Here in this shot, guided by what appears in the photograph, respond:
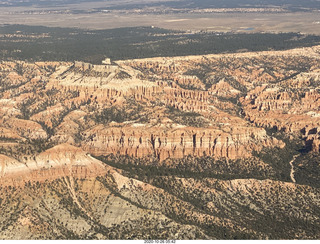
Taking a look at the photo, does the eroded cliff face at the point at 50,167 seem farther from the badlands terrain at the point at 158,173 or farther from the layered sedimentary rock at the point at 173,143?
the layered sedimentary rock at the point at 173,143

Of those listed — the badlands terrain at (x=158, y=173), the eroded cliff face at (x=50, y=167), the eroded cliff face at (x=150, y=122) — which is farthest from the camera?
the eroded cliff face at (x=150, y=122)

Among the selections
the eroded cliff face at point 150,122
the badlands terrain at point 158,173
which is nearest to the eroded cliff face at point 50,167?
the badlands terrain at point 158,173

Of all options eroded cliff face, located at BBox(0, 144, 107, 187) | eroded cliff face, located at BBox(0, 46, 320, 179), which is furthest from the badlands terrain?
eroded cliff face, located at BBox(0, 46, 320, 179)

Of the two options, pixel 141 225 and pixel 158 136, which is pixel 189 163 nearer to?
pixel 158 136

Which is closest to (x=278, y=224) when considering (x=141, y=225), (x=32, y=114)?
(x=141, y=225)

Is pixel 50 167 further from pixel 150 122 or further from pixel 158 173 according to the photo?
pixel 150 122

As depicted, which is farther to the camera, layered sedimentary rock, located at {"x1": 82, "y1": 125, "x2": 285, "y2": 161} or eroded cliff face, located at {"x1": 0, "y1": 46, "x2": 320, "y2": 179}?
eroded cliff face, located at {"x1": 0, "y1": 46, "x2": 320, "y2": 179}

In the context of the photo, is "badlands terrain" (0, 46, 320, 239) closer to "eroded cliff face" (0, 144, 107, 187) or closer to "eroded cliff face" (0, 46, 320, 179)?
"eroded cliff face" (0, 144, 107, 187)

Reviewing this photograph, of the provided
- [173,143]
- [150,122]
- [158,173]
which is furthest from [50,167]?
[150,122]

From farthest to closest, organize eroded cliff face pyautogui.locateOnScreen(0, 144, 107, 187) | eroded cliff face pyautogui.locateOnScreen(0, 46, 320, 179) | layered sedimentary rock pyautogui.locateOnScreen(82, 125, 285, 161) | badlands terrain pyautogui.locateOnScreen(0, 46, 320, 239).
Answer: eroded cliff face pyautogui.locateOnScreen(0, 46, 320, 179) → layered sedimentary rock pyautogui.locateOnScreen(82, 125, 285, 161) → eroded cliff face pyautogui.locateOnScreen(0, 144, 107, 187) → badlands terrain pyautogui.locateOnScreen(0, 46, 320, 239)
